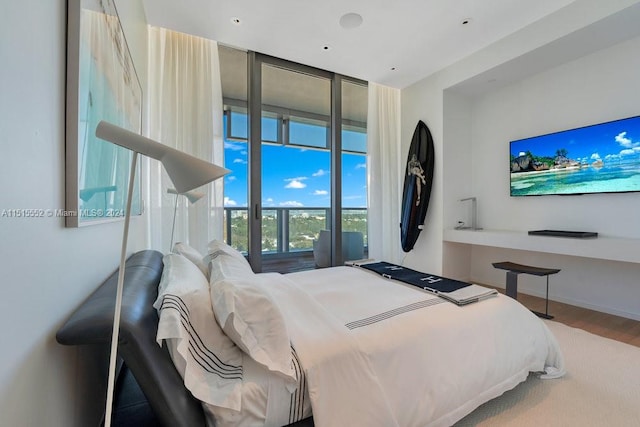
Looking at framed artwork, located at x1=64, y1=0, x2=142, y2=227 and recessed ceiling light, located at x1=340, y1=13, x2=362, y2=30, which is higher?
recessed ceiling light, located at x1=340, y1=13, x2=362, y2=30

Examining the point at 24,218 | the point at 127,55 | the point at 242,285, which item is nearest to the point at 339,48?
the point at 127,55

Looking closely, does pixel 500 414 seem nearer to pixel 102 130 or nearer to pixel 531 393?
pixel 531 393

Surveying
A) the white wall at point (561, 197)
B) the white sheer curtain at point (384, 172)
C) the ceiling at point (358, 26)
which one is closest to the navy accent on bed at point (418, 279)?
the white sheer curtain at point (384, 172)

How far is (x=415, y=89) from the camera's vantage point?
13.4 ft

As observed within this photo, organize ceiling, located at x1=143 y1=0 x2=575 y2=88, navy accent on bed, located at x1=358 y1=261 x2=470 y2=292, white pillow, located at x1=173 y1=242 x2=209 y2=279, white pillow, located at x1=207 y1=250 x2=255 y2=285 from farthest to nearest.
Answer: ceiling, located at x1=143 y1=0 x2=575 y2=88 < navy accent on bed, located at x1=358 y1=261 x2=470 y2=292 < white pillow, located at x1=173 y1=242 x2=209 y2=279 < white pillow, located at x1=207 y1=250 x2=255 y2=285

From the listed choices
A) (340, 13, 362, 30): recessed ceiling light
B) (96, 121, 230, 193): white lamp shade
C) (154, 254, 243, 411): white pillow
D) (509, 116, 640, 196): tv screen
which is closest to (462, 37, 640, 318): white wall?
(509, 116, 640, 196): tv screen

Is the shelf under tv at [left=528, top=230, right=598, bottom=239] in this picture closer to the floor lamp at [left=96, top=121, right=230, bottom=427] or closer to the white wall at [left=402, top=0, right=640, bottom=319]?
the white wall at [left=402, top=0, right=640, bottom=319]

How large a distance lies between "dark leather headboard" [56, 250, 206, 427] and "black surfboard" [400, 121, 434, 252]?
140 inches

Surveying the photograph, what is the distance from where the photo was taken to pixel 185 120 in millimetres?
2953

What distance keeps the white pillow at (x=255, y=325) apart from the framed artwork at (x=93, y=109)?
21.6 inches

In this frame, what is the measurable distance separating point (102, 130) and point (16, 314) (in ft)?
1.50

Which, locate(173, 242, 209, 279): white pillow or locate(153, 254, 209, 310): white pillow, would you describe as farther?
locate(173, 242, 209, 279): white pillow

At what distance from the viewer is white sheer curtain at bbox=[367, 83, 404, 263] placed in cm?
415

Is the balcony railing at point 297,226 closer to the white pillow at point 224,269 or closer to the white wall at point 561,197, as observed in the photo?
the white wall at point 561,197
